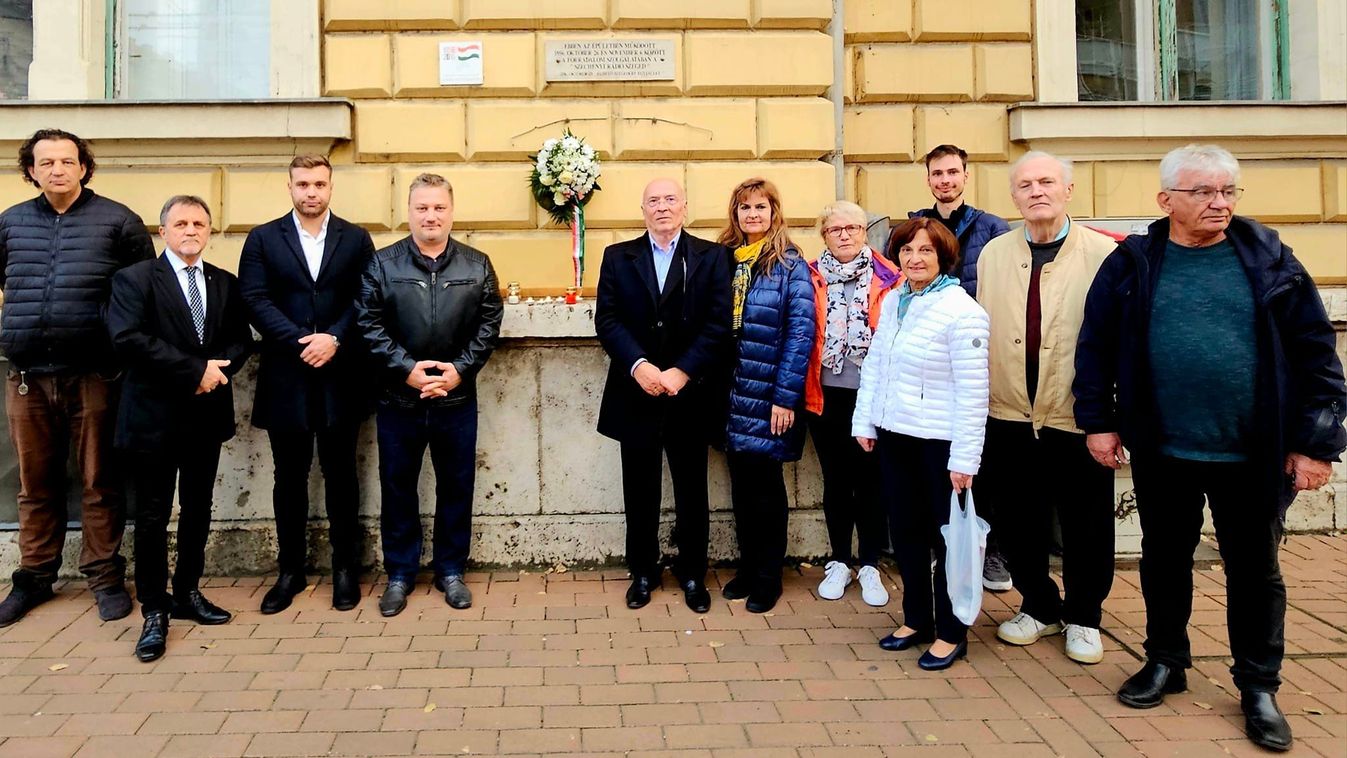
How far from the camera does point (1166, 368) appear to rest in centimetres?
323

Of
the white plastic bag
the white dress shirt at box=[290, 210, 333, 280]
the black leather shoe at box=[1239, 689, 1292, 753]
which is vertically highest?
the white dress shirt at box=[290, 210, 333, 280]

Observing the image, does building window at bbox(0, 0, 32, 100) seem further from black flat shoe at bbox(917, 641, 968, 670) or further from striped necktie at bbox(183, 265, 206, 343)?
black flat shoe at bbox(917, 641, 968, 670)

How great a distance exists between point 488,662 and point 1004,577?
2536mm

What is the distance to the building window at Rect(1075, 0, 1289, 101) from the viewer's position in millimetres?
7094

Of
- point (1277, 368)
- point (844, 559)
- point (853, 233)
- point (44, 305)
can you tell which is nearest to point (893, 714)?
point (844, 559)

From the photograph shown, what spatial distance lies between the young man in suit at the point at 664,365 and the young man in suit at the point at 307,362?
122 centimetres

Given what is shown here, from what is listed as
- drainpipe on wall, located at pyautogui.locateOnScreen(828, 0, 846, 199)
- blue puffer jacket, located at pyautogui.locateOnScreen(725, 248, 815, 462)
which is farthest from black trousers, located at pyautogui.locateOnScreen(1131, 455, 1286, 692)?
drainpipe on wall, located at pyautogui.locateOnScreen(828, 0, 846, 199)

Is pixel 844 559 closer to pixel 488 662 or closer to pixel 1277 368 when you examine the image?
pixel 488 662

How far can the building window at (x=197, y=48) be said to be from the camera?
6.44 metres

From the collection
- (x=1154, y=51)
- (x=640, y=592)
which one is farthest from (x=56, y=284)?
(x=1154, y=51)

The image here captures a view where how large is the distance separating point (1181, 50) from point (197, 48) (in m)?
7.38

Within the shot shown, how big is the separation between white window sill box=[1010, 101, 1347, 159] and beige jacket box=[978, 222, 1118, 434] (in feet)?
10.1

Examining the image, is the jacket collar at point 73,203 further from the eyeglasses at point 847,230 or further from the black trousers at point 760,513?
the eyeglasses at point 847,230

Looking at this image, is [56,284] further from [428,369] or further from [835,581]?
[835,581]
